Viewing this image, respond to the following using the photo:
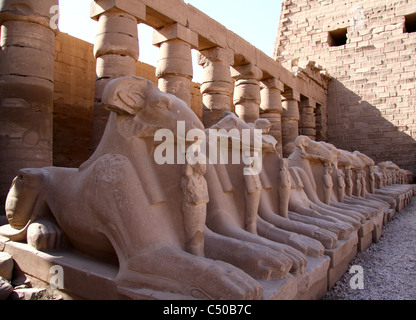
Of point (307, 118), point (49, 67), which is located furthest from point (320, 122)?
point (49, 67)

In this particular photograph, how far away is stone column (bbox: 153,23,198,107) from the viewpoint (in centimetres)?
739

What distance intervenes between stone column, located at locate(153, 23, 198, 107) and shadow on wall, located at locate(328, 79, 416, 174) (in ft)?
31.8

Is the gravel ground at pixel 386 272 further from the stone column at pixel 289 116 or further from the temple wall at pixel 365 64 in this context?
the temple wall at pixel 365 64

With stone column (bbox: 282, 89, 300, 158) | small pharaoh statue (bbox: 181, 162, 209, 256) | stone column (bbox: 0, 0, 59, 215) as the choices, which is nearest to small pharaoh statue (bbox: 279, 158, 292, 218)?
small pharaoh statue (bbox: 181, 162, 209, 256)

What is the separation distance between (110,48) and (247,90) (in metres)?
4.96

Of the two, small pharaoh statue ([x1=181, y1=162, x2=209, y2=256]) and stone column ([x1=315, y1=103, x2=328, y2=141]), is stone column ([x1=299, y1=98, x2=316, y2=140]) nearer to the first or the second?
stone column ([x1=315, y1=103, x2=328, y2=141])

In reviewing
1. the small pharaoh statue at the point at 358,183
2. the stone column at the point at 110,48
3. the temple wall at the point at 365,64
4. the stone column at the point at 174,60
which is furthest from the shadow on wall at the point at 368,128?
the stone column at the point at 110,48

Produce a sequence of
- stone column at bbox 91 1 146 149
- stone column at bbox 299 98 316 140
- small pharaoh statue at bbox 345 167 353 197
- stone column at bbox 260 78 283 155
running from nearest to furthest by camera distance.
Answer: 1. small pharaoh statue at bbox 345 167 353 197
2. stone column at bbox 91 1 146 149
3. stone column at bbox 260 78 283 155
4. stone column at bbox 299 98 316 140

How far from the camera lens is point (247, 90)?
1020 cm

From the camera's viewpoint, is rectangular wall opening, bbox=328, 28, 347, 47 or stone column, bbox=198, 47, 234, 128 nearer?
stone column, bbox=198, 47, 234, 128

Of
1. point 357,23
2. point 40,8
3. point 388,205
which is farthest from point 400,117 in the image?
point 40,8

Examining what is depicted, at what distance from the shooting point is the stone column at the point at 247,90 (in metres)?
10.2

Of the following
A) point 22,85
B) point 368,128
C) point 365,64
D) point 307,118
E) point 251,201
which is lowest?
point 251,201

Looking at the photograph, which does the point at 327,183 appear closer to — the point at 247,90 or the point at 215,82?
the point at 215,82
